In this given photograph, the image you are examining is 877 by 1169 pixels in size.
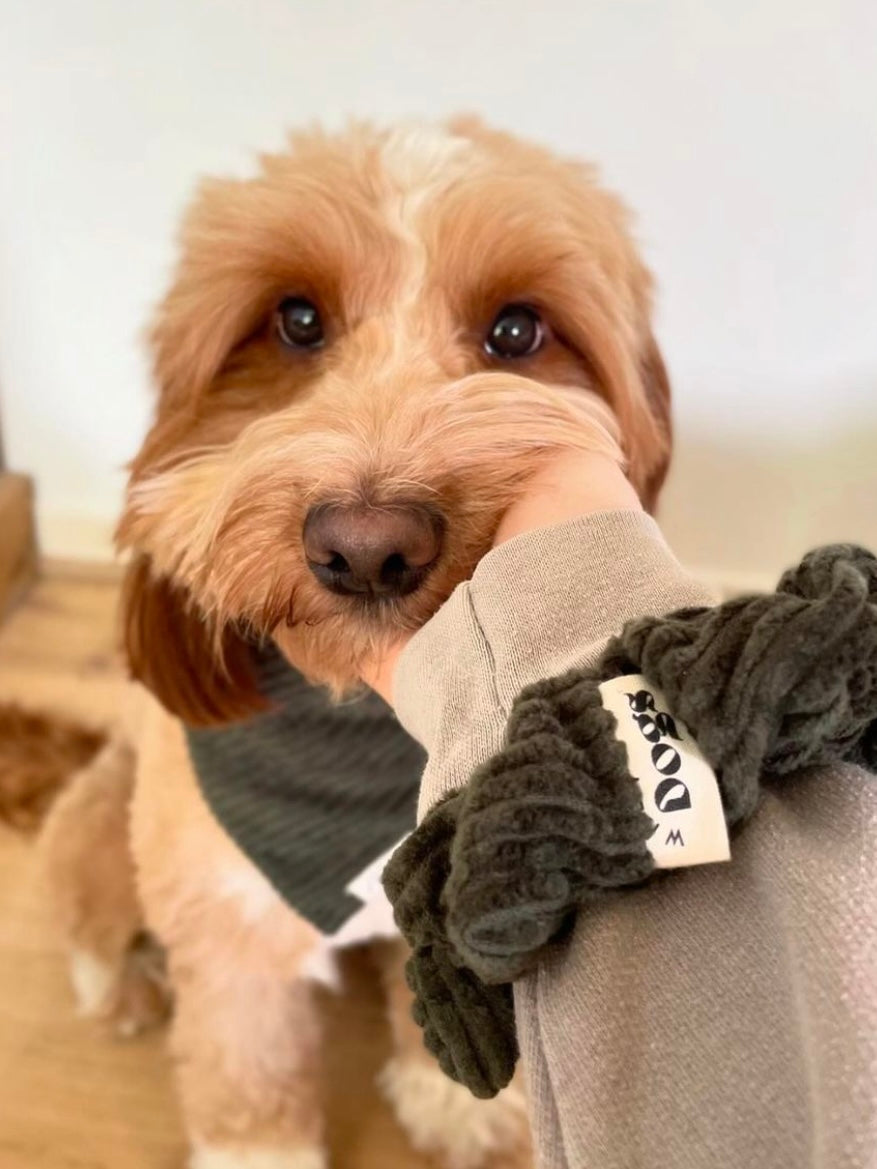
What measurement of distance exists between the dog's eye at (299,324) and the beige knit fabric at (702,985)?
0.52m

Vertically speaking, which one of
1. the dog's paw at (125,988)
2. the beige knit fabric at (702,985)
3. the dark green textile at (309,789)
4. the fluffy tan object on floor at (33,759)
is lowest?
the dog's paw at (125,988)

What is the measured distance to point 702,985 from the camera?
17.8 inches

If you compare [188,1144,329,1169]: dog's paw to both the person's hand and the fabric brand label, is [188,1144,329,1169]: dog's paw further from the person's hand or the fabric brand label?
the fabric brand label

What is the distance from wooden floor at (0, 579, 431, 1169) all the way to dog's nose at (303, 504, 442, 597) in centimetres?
90

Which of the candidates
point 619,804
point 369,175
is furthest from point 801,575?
point 369,175

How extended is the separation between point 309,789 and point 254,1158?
478 mm

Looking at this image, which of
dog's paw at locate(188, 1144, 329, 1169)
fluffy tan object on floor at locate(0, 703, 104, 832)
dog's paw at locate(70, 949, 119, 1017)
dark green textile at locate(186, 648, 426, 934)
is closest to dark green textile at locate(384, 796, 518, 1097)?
dark green textile at locate(186, 648, 426, 934)

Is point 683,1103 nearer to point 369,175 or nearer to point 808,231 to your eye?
point 369,175

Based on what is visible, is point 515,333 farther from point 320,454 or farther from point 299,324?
point 320,454

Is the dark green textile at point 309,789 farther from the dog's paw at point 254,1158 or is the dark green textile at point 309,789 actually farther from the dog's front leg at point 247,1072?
the dog's paw at point 254,1158

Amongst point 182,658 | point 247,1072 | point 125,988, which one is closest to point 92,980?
point 125,988

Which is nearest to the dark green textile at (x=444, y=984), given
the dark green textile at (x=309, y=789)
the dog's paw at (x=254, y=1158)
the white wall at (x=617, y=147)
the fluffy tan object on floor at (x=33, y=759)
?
the dark green textile at (x=309, y=789)

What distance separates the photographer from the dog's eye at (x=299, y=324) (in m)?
1.00

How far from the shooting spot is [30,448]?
6.73ft
